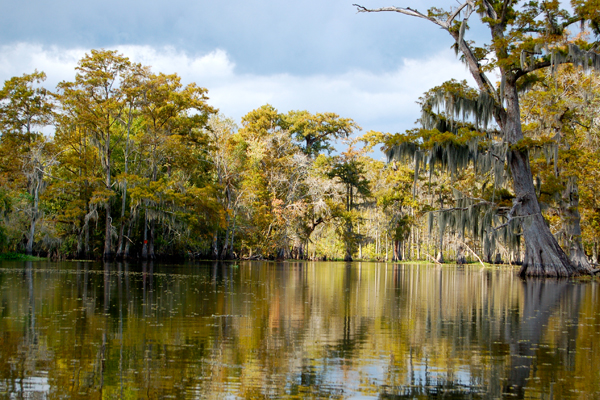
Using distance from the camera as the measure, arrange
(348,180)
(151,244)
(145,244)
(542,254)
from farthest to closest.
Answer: (348,180), (151,244), (145,244), (542,254)

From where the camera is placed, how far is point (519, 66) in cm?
1958

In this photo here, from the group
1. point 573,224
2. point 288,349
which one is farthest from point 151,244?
point 288,349

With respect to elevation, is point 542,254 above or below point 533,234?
below

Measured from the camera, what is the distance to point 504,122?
802 inches

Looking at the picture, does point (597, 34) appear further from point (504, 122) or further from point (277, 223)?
point (277, 223)

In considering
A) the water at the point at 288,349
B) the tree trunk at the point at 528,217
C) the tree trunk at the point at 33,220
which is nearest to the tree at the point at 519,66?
the tree trunk at the point at 528,217

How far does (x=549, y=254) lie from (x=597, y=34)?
8.14 meters

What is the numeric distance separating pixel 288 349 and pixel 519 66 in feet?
59.0

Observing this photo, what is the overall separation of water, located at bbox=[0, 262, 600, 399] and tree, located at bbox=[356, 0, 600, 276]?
10284 millimetres

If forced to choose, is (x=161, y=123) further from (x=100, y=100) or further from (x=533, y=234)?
(x=533, y=234)

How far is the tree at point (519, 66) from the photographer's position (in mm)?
17855

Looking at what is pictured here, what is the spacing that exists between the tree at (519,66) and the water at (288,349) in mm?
10284

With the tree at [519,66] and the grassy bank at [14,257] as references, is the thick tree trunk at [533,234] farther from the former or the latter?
the grassy bank at [14,257]

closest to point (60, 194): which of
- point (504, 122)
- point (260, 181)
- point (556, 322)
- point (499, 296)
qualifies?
point (260, 181)
